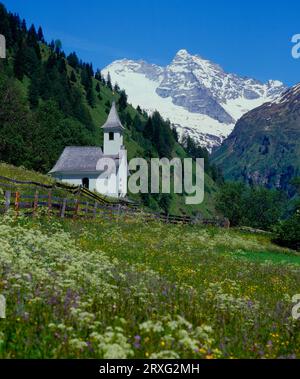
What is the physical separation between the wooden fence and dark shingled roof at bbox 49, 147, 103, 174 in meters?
29.8

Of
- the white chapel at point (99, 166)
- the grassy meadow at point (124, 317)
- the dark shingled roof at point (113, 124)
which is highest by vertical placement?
the dark shingled roof at point (113, 124)

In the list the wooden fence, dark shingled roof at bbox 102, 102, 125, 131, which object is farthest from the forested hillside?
the wooden fence

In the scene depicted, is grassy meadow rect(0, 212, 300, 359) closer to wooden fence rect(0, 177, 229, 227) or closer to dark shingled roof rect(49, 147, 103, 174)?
wooden fence rect(0, 177, 229, 227)

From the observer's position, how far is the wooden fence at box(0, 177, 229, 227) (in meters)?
28.0

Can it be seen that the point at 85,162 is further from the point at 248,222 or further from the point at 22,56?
the point at 22,56

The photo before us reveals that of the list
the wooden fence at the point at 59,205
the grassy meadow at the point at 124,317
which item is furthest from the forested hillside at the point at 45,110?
the grassy meadow at the point at 124,317

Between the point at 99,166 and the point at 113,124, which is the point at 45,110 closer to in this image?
the point at 113,124

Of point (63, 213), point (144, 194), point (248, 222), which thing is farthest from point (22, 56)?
point (63, 213)

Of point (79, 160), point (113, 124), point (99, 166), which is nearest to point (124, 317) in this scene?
point (99, 166)

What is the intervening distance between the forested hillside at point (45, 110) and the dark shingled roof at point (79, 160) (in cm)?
660

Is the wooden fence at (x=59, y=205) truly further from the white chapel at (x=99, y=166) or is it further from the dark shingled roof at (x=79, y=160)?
the dark shingled roof at (x=79, y=160)

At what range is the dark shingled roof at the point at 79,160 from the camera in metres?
84.4

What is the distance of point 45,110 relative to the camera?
110250 millimetres
